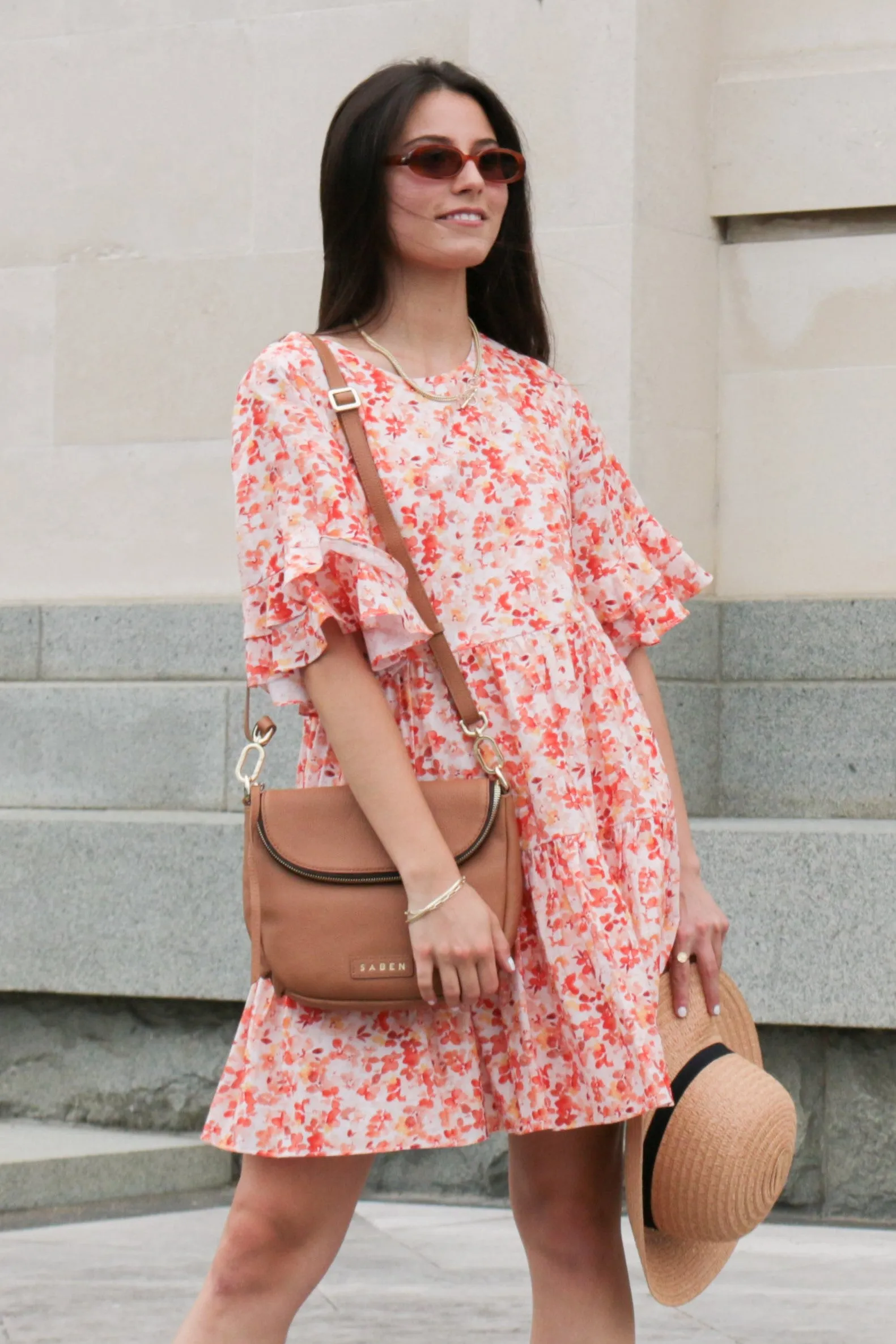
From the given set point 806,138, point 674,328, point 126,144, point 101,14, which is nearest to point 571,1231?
point 674,328

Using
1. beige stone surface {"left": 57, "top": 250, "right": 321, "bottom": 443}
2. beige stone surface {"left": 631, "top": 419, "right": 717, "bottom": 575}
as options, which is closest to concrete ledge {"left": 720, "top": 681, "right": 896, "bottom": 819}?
beige stone surface {"left": 631, "top": 419, "right": 717, "bottom": 575}

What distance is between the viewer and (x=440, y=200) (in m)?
2.77

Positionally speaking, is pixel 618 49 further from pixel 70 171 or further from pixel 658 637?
pixel 658 637

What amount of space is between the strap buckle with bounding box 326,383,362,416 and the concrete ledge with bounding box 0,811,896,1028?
2.48m

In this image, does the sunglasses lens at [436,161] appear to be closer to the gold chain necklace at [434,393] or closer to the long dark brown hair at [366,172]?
the long dark brown hair at [366,172]

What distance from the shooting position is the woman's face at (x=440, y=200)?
2.78m

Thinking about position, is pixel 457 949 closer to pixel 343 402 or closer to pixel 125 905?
pixel 343 402

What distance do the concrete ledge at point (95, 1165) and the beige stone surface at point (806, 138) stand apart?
2952 millimetres

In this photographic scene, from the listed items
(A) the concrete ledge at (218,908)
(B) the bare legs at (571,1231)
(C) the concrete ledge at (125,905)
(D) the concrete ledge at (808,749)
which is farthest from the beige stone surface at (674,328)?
(B) the bare legs at (571,1231)

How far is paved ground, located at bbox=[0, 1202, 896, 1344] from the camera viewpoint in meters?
3.97

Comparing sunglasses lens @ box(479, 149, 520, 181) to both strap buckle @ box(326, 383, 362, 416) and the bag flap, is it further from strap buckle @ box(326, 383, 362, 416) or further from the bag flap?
the bag flap

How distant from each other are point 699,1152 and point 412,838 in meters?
0.65

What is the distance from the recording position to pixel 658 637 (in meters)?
2.96

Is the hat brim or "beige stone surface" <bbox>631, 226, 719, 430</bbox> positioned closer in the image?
the hat brim
